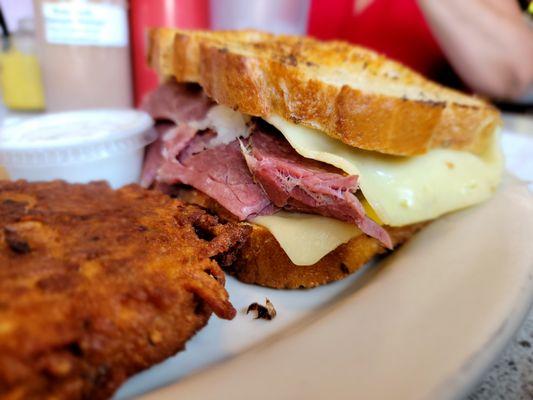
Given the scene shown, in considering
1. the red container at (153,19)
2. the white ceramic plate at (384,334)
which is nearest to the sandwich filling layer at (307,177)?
the white ceramic plate at (384,334)

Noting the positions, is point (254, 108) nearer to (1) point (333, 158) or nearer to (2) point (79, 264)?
(1) point (333, 158)

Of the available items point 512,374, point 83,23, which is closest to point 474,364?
point 512,374

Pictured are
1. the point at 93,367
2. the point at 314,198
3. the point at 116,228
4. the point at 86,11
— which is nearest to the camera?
the point at 93,367

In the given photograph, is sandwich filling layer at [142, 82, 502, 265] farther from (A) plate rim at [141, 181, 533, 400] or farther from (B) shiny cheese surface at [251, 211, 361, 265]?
(A) plate rim at [141, 181, 533, 400]

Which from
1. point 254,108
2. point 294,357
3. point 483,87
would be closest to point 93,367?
point 294,357

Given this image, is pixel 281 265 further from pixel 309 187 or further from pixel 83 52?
pixel 83 52

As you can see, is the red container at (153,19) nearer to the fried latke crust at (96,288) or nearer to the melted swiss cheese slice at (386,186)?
the melted swiss cheese slice at (386,186)

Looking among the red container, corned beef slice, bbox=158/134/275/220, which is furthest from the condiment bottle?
corned beef slice, bbox=158/134/275/220
